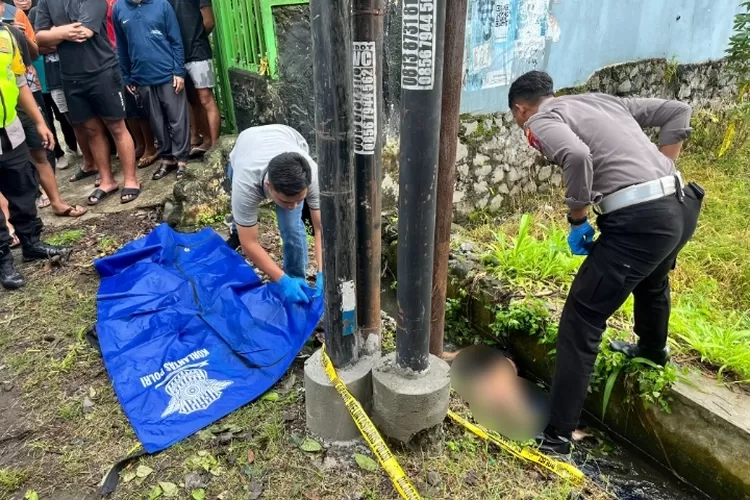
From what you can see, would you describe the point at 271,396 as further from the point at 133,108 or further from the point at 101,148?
the point at 133,108

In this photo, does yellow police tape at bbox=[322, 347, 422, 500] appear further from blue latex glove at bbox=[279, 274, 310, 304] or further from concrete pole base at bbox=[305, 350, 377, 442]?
blue latex glove at bbox=[279, 274, 310, 304]

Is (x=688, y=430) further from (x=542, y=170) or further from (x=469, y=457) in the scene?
(x=542, y=170)

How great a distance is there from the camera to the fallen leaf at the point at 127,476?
2359 millimetres

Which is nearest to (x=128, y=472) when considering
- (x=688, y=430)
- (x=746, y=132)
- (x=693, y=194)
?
(x=688, y=430)

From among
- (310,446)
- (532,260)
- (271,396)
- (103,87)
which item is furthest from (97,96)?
(532,260)

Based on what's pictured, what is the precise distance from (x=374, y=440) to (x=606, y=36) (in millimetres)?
5799

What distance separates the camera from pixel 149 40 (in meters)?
4.92

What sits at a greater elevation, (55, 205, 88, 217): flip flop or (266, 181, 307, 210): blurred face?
(266, 181, 307, 210): blurred face

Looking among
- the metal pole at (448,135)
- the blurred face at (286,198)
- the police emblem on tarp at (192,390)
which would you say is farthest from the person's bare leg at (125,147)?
the metal pole at (448,135)

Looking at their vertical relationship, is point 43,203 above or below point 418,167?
below

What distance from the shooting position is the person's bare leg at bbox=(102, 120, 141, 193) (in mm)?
5023

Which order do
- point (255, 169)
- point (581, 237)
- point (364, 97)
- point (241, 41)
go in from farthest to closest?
1. point (241, 41)
2. point (255, 169)
3. point (581, 237)
4. point (364, 97)

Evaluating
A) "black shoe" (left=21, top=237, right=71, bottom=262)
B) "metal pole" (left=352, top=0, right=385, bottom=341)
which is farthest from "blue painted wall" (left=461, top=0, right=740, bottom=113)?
"black shoe" (left=21, top=237, right=71, bottom=262)

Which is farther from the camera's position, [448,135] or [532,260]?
[532,260]
